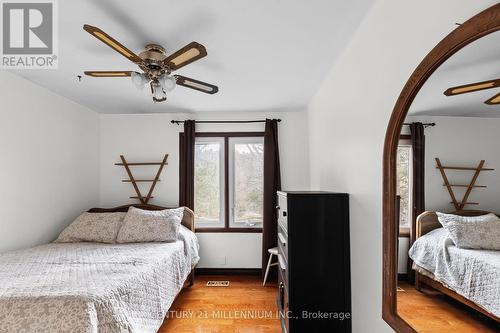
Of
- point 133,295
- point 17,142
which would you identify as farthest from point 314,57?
point 17,142

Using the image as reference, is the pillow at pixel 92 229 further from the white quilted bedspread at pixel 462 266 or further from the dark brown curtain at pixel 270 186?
the white quilted bedspread at pixel 462 266

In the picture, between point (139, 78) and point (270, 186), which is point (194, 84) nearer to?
point (139, 78)

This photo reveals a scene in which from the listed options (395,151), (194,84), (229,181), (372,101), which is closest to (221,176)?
(229,181)

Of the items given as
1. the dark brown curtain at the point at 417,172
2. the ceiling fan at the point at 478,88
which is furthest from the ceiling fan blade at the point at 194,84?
the ceiling fan at the point at 478,88

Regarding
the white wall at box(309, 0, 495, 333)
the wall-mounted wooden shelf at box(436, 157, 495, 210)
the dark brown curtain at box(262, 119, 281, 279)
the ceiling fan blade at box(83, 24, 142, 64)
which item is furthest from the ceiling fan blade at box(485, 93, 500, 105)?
the dark brown curtain at box(262, 119, 281, 279)

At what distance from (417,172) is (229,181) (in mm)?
2907

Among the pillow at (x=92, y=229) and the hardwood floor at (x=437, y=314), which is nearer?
the hardwood floor at (x=437, y=314)

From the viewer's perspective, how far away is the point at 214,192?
381cm

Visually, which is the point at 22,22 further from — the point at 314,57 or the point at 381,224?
the point at 381,224

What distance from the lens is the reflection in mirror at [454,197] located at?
0.75m

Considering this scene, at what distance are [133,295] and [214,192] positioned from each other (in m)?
2.11

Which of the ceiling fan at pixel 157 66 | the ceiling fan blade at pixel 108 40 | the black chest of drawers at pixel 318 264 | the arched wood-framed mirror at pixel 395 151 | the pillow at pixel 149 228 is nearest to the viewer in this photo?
the arched wood-framed mirror at pixel 395 151

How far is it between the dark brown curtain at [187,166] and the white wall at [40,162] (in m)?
1.31

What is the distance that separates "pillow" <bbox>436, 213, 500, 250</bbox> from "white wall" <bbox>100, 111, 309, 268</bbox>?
2823 millimetres
